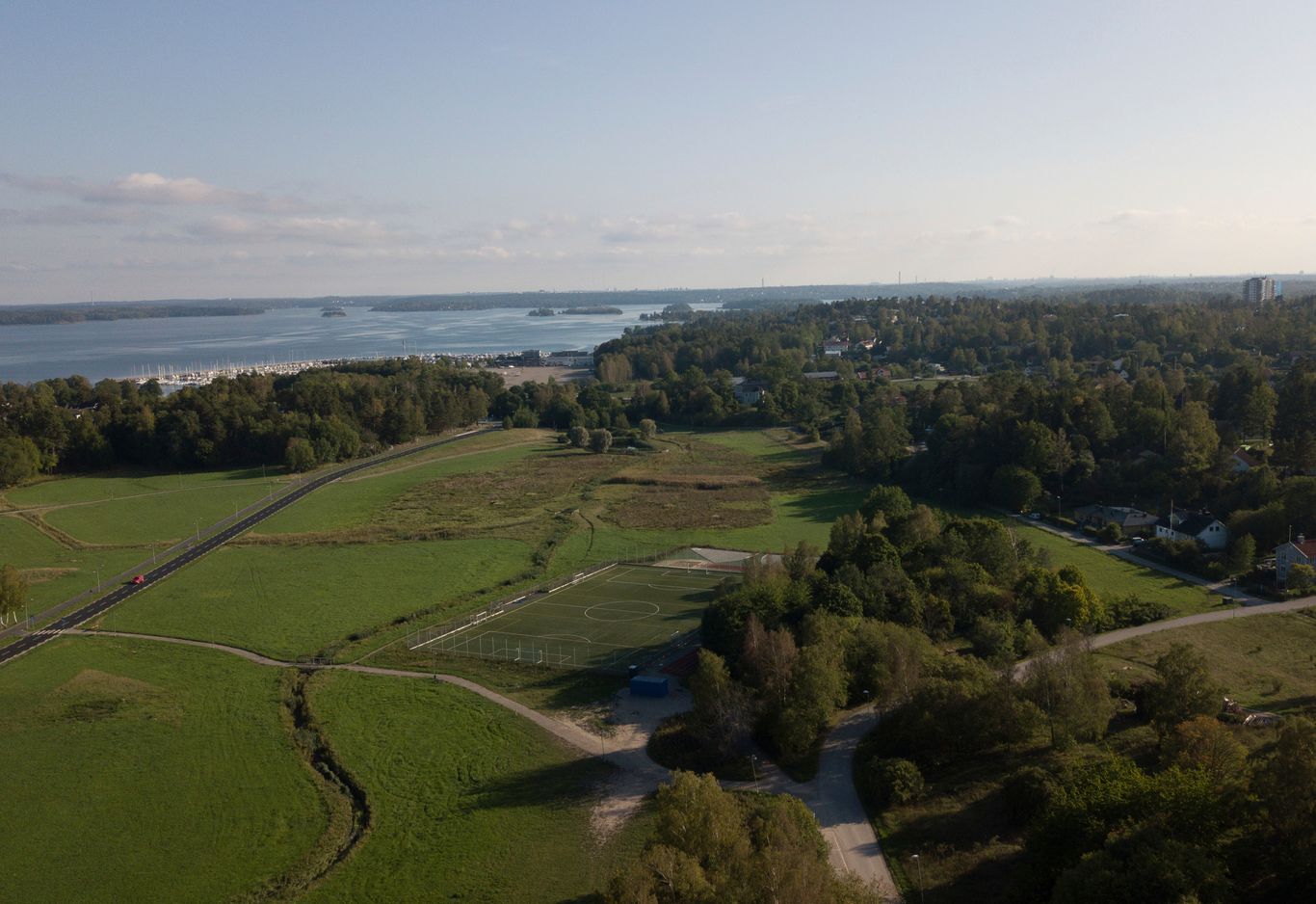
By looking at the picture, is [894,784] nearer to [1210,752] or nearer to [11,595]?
[1210,752]

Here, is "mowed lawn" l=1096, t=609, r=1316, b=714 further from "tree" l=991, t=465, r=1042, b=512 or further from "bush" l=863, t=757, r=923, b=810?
"tree" l=991, t=465, r=1042, b=512

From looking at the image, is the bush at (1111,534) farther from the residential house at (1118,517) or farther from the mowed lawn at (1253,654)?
the mowed lawn at (1253,654)

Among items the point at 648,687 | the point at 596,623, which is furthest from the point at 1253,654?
the point at 596,623

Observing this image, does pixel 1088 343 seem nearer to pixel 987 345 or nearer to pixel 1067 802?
pixel 987 345

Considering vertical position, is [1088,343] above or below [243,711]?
above

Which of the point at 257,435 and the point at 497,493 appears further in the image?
the point at 257,435

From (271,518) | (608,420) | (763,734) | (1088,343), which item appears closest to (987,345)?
(1088,343)

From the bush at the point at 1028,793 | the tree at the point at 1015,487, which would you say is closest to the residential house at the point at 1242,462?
the tree at the point at 1015,487
